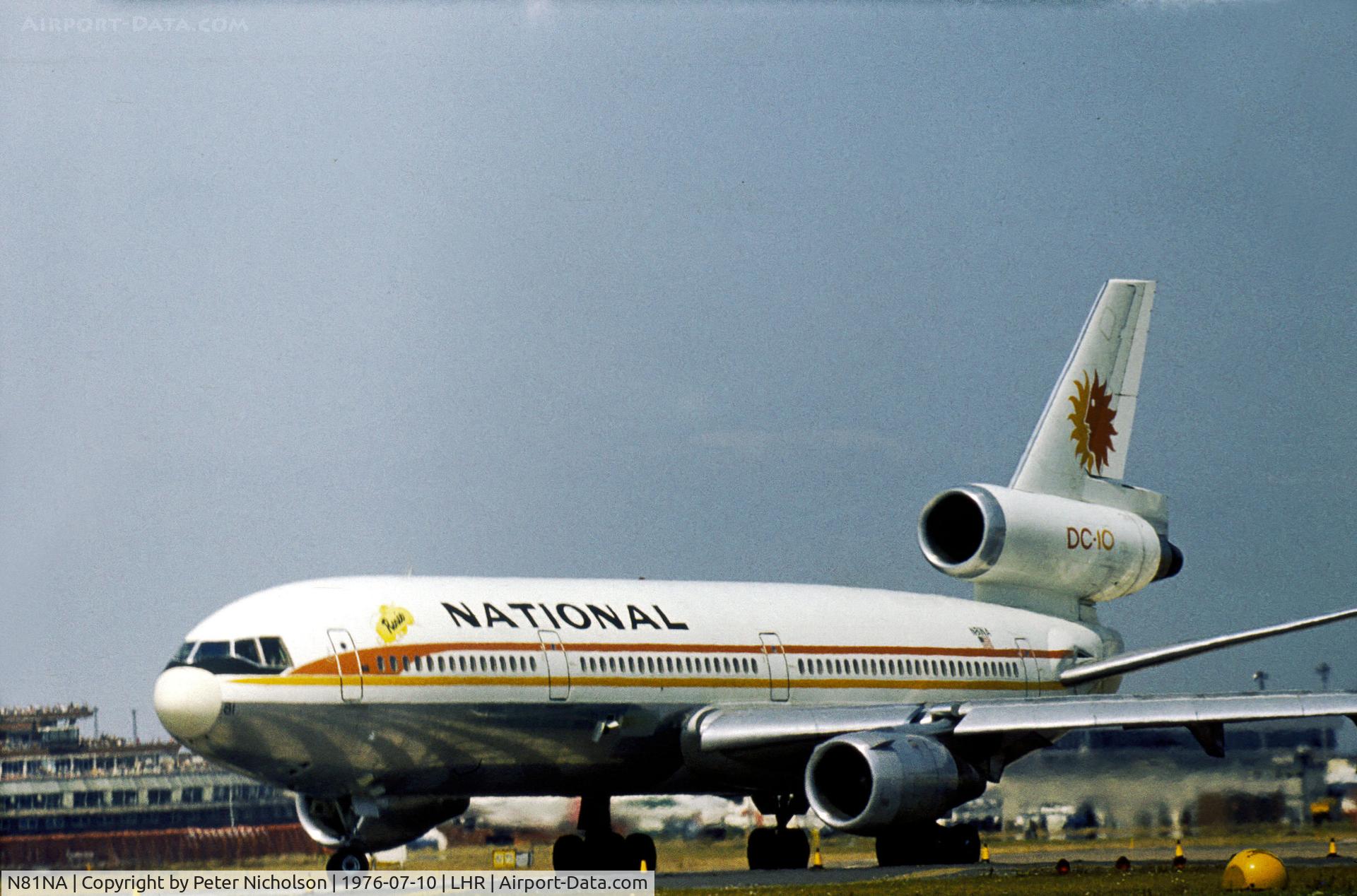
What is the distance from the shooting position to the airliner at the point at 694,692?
22141 millimetres

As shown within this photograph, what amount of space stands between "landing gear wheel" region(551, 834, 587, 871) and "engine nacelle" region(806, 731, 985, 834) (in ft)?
13.0

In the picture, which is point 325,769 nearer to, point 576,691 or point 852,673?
point 576,691

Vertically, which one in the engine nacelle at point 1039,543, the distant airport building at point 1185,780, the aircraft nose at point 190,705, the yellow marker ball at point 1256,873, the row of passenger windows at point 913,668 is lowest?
the yellow marker ball at point 1256,873

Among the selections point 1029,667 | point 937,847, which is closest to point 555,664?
point 937,847

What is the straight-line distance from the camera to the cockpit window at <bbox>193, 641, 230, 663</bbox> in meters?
21.8

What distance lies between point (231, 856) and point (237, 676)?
5.51m

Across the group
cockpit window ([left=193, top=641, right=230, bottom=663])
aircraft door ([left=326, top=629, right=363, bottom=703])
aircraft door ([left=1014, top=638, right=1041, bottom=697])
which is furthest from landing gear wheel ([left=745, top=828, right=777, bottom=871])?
cockpit window ([left=193, top=641, right=230, bottom=663])

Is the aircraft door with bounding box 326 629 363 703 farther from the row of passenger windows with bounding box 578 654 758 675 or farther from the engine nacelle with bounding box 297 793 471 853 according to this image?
the row of passenger windows with bounding box 578 654 758 675

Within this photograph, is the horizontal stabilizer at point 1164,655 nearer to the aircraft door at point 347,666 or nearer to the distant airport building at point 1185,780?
the distant airport building at point 1185,780

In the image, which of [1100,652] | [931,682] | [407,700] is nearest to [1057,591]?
[1100,652]

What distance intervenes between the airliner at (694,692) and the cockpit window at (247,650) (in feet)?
0.28

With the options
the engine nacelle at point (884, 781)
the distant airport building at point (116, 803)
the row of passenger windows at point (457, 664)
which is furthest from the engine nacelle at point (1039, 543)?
the distant airport building at point (116, 803)

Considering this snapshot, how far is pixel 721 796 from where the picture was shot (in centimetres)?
2880

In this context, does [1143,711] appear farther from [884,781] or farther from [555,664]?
[555,664]
